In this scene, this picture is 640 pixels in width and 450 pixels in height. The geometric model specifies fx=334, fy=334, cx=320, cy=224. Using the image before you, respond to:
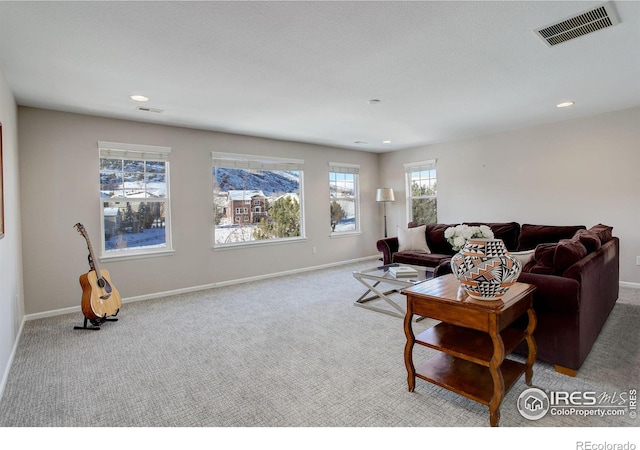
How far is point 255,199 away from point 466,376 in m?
4.28

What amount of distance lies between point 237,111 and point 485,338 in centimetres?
347

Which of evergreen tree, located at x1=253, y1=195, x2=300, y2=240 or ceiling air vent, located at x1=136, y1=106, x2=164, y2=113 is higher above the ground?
ceiling air vent, located at x1=136, y1=106, x2=164, y2=113

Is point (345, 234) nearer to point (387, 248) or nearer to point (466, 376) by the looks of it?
point (387, 248)

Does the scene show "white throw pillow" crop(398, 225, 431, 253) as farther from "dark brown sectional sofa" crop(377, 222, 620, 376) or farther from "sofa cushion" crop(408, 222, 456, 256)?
"dark brown sectional sofa" crop(377, 222, 620, 376)

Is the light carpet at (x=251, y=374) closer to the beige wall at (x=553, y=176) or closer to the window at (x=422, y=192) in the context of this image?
the beige wall at (x=553, y=176)

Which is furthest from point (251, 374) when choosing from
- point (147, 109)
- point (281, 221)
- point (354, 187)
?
point (354, 187)

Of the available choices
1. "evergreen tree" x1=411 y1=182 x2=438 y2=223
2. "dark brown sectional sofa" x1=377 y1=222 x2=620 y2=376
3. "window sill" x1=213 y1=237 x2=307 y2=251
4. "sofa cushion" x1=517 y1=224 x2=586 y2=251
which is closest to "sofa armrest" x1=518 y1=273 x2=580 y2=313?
"dark brown sectional sofa" x1=377 y1=222 x2=620 y2=376

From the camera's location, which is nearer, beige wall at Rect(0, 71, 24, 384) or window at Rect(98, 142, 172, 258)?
beige wall at Rect(0, 71, 24, 384)

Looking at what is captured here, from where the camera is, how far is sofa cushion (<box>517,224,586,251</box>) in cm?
421

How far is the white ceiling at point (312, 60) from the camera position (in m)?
2.01

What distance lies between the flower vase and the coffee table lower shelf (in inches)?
19.4

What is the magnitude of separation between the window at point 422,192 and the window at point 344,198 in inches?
42.4

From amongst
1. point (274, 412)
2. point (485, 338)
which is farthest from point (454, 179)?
point (274, 412)

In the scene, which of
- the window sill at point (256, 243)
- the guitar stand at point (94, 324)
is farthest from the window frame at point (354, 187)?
the guitar stand at point (94, 324)
